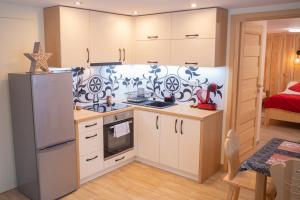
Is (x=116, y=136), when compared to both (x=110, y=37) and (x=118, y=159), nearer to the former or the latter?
(x=118, y=159)

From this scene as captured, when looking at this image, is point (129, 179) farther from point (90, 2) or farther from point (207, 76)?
point (90, 2)

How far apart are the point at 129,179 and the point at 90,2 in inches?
89.9

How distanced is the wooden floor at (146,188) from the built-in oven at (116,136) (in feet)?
1.01

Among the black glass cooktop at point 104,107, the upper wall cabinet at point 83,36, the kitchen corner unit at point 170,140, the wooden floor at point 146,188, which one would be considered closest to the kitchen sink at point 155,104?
the kitchen corner unit at point 170,140

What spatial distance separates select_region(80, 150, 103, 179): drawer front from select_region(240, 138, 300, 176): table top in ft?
6.30

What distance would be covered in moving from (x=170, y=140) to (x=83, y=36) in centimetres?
180

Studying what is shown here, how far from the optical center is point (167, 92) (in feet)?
14.2

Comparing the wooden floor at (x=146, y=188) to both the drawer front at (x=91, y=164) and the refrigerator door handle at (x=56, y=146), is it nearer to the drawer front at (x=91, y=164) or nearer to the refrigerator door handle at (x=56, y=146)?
the drawer front at (x=91, y=164)

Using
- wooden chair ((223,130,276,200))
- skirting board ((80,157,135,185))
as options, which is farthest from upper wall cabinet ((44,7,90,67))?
wooden chair ((223,130,276,200))

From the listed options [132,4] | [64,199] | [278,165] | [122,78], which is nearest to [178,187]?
[64,199]

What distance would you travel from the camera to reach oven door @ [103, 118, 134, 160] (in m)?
3.62

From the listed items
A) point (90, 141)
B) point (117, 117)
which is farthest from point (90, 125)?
point (117, 117)

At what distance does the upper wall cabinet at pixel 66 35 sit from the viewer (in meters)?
3.26

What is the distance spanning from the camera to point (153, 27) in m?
3.96
